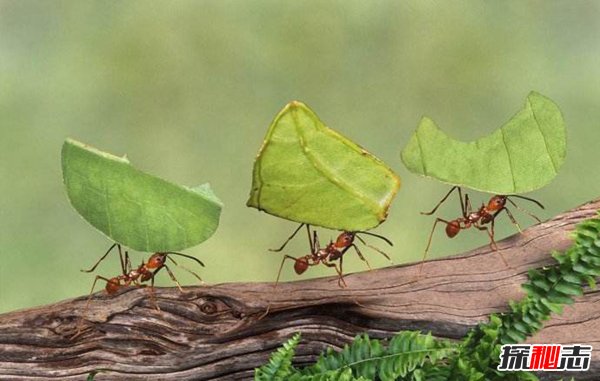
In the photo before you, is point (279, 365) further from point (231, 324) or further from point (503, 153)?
point (503, 153)

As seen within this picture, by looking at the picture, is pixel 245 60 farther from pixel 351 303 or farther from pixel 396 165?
pixel 351 303

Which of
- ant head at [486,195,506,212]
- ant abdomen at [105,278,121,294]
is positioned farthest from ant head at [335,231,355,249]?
ant abdomen at [105,278,121,294]

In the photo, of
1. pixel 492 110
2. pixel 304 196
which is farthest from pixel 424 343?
pixel 492 110

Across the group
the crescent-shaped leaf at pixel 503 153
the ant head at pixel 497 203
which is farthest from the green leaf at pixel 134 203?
the ant head at pixel 497 203

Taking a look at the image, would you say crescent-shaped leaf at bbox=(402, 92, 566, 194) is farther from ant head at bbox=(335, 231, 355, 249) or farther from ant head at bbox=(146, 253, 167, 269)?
ant head at bbox=(146, 253, 167, 269)

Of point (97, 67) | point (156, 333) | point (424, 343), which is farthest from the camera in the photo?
point (97, 67)
